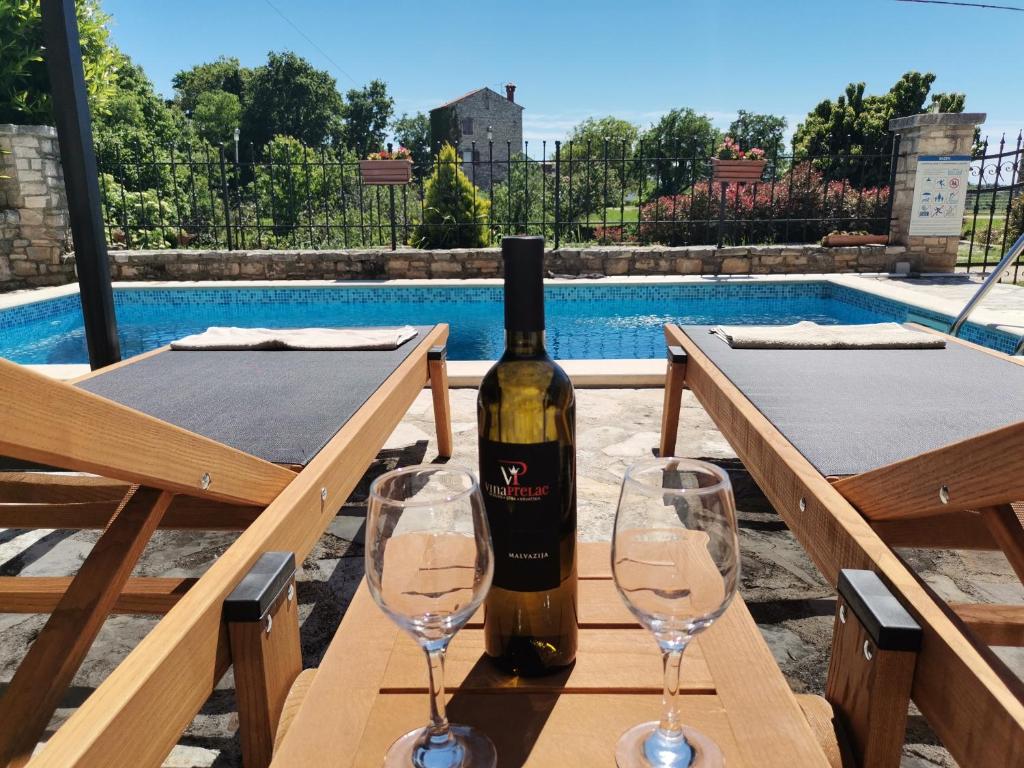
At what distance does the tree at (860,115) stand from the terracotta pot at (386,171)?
12.5m

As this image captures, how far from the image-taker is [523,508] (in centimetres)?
77

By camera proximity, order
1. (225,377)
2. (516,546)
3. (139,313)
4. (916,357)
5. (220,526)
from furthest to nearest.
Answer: (139,313)
(916,357)
(225,377)
(220,526)
(516,546)

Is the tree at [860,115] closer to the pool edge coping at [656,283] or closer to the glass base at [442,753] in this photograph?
the pool edge coping at [656,283]

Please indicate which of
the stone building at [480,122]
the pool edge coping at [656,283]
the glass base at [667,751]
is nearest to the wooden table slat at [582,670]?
the glass base at [667,751]

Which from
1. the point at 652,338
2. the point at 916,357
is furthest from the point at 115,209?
the point at 916,357

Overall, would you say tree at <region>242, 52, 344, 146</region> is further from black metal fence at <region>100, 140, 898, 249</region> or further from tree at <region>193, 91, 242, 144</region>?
black metal fence at <region>100, 140, 898, 249</region>

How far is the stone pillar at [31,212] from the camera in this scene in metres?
8.34

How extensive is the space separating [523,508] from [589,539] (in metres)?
1.60

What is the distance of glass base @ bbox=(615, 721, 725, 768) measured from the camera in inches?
27.5

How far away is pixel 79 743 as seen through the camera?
2.34 feet

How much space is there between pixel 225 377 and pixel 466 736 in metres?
1.92

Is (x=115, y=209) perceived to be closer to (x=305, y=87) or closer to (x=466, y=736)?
(x=466, y=736)

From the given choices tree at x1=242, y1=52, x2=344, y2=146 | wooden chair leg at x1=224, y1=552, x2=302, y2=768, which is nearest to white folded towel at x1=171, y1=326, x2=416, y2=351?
wooden chair leg at x1=224, y1=552, x2=302, y2=768

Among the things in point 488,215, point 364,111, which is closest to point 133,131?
point 488,215
